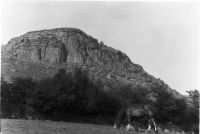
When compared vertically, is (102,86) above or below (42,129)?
above

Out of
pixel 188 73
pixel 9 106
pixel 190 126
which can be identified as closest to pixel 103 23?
pixel 188 73

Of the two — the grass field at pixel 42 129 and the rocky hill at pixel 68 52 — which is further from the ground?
the rocky hill at pixel 68 52

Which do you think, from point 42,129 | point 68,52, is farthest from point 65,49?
point 42,129

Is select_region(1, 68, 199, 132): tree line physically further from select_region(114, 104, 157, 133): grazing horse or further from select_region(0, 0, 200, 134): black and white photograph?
select_region(114, 104, 157, 133): grazing horse

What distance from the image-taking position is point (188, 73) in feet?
117

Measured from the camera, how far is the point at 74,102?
152 feet

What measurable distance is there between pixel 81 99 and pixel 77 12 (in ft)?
78.6

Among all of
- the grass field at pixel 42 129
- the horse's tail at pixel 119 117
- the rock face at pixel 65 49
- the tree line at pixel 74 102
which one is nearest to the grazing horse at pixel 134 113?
the horse's tail at pixel 119 117

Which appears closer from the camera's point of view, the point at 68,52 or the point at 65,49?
the point at 68,52

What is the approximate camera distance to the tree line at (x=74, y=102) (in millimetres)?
43438

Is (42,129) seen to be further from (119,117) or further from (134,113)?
(119,117)

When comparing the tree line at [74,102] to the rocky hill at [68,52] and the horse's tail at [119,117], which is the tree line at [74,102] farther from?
the rocky hill at [68,52]

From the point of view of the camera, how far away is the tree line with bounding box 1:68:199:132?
4344 cm

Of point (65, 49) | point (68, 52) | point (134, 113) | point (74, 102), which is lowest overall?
point (134, 113)
